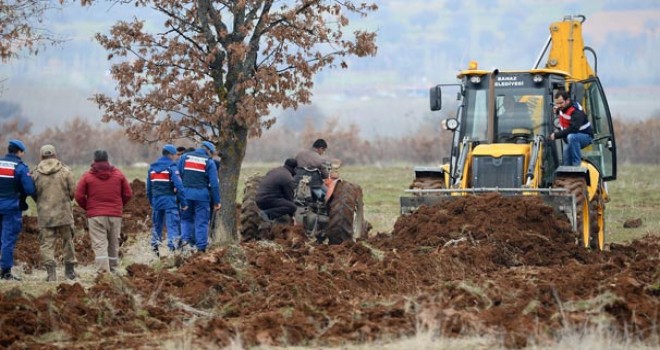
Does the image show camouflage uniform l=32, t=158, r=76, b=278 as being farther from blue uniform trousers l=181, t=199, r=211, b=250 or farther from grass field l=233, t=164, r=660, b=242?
grass field l=233, t=164, r=660, b=242

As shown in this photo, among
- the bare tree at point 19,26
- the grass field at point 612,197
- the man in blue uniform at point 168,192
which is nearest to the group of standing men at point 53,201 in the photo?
the man in blue uniform at point 168,192

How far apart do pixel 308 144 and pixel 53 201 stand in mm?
47546

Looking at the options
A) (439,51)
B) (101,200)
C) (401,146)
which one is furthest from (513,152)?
(439,51)

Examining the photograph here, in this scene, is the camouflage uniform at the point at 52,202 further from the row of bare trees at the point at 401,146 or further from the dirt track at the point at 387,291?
the row of bare trees at the point at 401,146

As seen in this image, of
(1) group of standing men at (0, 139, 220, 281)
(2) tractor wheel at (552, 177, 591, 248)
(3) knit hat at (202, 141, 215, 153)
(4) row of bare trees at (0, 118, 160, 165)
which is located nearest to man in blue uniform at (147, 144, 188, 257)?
(3) knit hat at (202, 141, 215, 153)

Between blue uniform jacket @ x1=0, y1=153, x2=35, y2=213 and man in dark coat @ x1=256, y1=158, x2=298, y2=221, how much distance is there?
4096 millimetres

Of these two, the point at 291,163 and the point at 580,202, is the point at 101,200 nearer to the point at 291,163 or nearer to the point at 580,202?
the point at 291,163

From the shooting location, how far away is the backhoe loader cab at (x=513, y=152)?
18.5m

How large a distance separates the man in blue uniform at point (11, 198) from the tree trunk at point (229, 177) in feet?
15.0

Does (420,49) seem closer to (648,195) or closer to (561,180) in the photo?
(648,195)

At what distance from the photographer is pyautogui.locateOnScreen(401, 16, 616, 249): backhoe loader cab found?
60.8 feet

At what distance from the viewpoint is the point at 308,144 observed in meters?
64.1

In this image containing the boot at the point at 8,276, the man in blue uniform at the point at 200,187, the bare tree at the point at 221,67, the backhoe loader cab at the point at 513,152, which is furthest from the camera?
the bare tree at the point at 221,67

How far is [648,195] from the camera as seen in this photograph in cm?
3469
